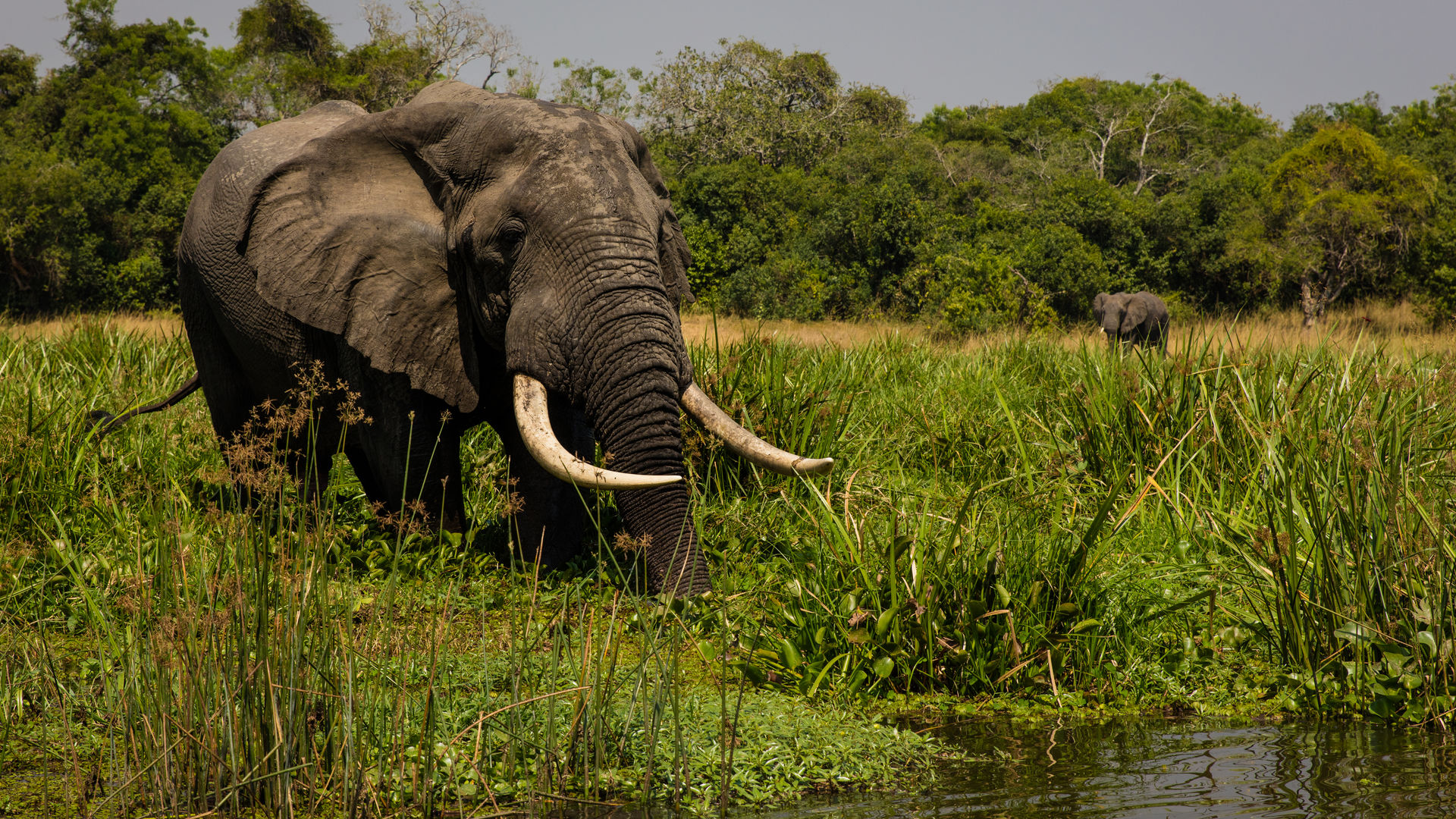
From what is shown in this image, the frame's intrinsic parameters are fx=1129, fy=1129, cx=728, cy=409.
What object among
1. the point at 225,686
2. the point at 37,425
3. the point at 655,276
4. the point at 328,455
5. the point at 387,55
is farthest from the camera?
the point at 387,55

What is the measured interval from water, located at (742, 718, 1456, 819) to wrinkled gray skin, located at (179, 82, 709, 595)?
44.9 inches

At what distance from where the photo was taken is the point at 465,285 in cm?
441

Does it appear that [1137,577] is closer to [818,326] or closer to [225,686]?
[225,686]

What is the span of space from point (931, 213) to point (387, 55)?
1883 centimetres

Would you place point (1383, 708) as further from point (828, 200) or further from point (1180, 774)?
point (828, 200)

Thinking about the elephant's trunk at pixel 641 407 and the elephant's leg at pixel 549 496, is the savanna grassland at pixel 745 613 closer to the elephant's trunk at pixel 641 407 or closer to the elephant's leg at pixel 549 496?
the elephant's leg at pixel 549 496

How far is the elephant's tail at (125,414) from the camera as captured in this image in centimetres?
542

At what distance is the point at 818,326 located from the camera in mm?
24422

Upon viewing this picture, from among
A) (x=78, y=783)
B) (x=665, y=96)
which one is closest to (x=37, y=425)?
(x=78, y=783)

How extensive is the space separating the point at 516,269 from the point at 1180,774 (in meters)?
2.69

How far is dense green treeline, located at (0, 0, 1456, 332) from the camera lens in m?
25.9

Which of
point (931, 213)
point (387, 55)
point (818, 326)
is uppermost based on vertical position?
point (387, 55)

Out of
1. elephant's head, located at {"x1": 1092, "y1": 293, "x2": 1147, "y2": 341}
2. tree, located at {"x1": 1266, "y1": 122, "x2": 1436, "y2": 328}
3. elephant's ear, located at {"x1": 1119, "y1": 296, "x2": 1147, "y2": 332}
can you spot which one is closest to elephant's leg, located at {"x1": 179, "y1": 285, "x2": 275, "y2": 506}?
elephant's head, located at {"x1": 1092, "y1": 293, "x2": 1147, "y2": 341}

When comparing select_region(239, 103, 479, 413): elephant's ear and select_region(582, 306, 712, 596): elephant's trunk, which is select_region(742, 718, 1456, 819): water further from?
select_region(239, 103, 479, 413): elephant's ear
